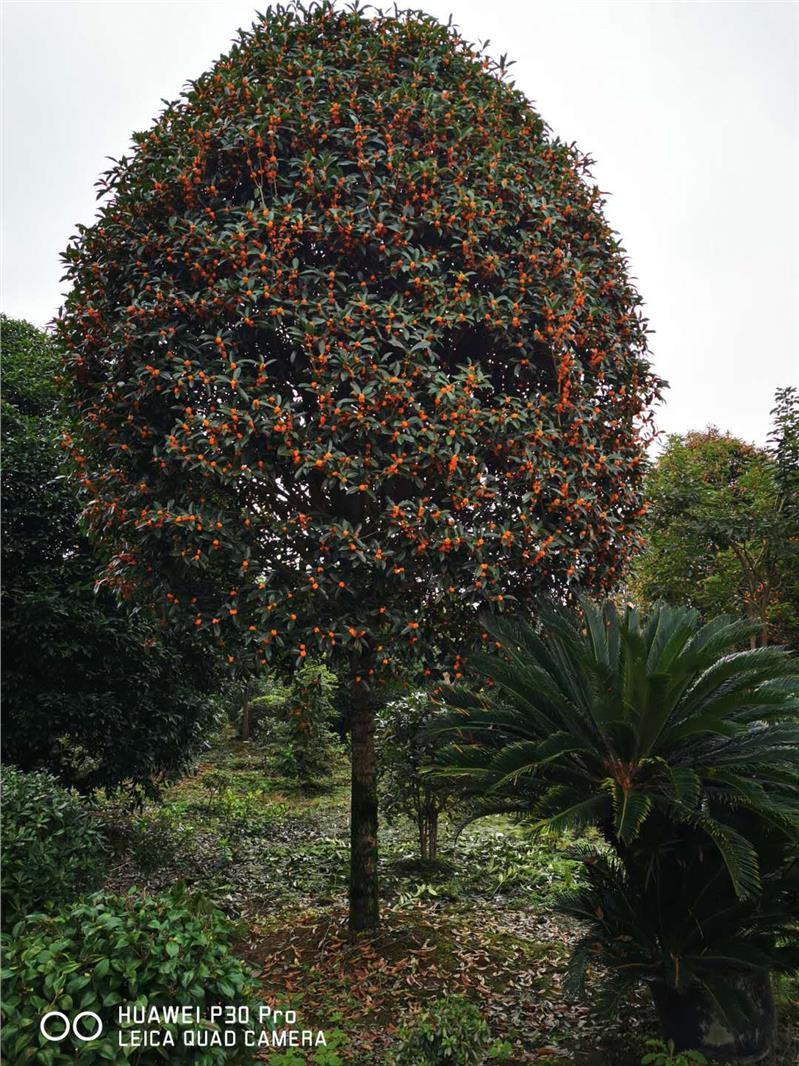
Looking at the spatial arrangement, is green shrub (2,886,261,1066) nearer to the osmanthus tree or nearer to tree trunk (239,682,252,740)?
the osmanthus tree

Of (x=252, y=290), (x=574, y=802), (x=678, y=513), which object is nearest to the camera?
(x=574, y=802)

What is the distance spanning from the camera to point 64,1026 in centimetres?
233

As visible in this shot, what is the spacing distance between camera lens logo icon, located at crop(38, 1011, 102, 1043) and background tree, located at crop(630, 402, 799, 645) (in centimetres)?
935

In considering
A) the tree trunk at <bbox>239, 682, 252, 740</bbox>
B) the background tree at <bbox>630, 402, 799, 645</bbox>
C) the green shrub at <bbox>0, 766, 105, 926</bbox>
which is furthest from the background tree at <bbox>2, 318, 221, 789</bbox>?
the tree trunk at <bbox>239, 682, 252, 740</bbox>

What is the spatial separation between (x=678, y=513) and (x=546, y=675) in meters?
9.58

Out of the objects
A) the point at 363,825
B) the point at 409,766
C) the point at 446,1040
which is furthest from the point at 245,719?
the point at 446,1040

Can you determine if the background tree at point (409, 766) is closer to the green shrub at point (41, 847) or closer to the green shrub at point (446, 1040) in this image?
the green shrub at point (41, 847)

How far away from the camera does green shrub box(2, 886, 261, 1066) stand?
7.62ft

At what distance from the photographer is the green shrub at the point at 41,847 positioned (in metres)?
3.57

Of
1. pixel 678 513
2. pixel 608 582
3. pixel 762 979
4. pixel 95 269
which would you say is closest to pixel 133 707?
pixel 95 269

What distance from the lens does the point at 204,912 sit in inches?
123

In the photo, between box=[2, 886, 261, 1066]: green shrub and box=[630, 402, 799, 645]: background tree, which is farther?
box=[630, 402, 799, 645]: background tree

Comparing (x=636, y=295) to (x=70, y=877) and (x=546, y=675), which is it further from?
(x=70, y=877)

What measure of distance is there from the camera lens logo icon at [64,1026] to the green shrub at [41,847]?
120cm
